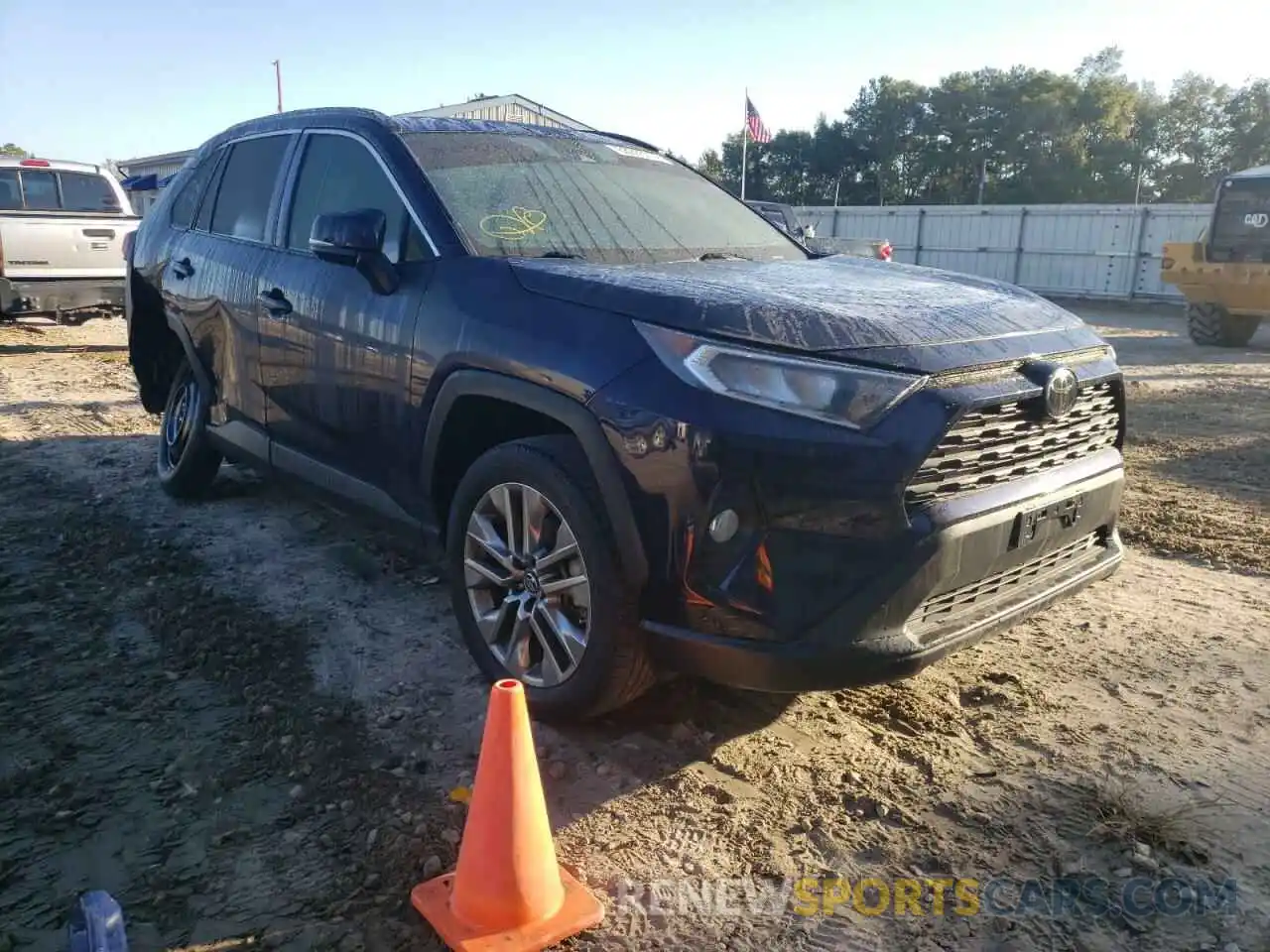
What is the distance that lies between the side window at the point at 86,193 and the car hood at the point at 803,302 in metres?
10.8

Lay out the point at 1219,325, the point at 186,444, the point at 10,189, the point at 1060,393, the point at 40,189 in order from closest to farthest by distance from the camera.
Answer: the point at 1060,393
the point at 186,444
the point at 10,189
the point at 40,189
the point at 1219,325

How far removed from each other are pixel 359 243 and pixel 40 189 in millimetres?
10489

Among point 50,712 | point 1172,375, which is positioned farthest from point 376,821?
point 1172,375

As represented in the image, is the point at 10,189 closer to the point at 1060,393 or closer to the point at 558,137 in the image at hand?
the point at 558,137

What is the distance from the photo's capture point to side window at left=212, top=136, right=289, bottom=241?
4.45 m

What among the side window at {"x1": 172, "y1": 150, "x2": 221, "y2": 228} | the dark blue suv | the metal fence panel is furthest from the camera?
the metal fence panel

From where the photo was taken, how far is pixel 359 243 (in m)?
3.29

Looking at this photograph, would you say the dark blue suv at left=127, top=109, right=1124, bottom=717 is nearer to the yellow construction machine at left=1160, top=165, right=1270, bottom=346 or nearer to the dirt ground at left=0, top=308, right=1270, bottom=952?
the dirt ground at left=0, top=308, right=1270, bottom=952

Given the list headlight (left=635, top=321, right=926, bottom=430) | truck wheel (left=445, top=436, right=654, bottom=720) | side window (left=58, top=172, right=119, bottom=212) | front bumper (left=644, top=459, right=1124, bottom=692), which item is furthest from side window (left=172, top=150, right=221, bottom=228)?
side window (left=58, top=172, right=119, bottom=212)

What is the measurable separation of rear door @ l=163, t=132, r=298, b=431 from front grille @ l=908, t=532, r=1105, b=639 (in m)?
3.03

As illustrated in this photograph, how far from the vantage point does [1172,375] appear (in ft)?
35.4

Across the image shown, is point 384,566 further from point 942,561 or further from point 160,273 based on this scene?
point 942,561

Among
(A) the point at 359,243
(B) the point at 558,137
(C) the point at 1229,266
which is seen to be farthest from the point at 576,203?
(C) the point at 1229,266

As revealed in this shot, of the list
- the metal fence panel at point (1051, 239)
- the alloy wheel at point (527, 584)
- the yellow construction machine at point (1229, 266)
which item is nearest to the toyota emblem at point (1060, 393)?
the alloy wheel at point (527, 584)
